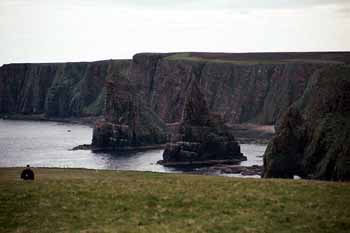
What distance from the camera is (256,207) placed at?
29188 mm

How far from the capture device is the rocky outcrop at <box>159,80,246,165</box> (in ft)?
455

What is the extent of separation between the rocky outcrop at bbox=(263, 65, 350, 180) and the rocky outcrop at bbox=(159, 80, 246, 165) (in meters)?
43.5

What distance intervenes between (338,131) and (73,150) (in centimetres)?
8698

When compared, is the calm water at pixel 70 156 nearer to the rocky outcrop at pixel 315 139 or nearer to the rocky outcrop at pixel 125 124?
the rocky outcrop at pixel 125 124

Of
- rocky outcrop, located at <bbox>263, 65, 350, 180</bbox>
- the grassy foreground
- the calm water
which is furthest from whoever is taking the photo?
the calm water

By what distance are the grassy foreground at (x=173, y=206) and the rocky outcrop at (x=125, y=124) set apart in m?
133

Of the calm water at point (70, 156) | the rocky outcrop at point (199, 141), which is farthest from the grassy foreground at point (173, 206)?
the rocky outcrop at point (199, 141)

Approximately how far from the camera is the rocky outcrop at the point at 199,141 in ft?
455

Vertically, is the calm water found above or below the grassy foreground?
below

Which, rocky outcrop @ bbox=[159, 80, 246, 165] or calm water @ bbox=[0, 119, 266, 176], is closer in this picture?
calm water @ bbox=[0, 119, 266, 176]

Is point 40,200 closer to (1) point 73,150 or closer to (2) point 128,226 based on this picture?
(2) point 128,226

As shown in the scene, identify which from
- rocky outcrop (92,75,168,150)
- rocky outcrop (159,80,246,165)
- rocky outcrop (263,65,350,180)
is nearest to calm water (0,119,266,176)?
rocky outcrop (159,80,246,165)

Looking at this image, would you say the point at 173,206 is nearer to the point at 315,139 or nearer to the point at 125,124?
the point at 315,139

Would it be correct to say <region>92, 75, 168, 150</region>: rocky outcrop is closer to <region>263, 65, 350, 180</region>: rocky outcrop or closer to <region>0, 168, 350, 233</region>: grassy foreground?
<region>263, 65, 350, 180</region>: rocky outcrop
